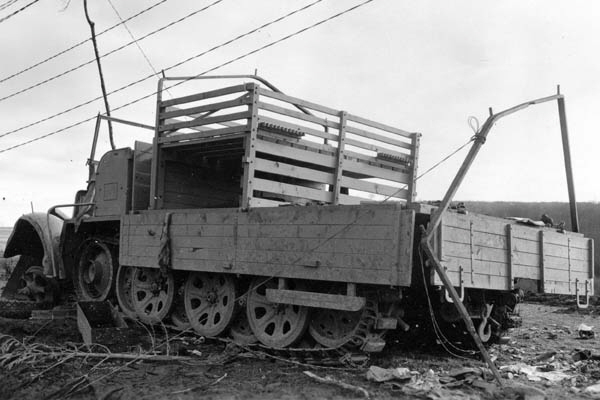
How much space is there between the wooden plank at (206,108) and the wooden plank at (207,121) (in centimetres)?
11

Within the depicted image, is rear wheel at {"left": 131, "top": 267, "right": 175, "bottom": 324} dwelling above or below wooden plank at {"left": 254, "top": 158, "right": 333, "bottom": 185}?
below

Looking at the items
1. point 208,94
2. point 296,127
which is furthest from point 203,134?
point 296,127

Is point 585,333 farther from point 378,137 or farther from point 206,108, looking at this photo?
point 206,108

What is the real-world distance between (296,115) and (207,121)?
1.08 meters

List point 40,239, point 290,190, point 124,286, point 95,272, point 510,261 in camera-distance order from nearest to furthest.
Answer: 1. point 510,261
2. point 290,190
3. point 124,286
4. point 95,272
5. point 40,239

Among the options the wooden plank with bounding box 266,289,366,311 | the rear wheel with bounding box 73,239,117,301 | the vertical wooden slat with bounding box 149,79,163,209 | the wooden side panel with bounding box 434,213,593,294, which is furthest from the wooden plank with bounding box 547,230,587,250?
the rear wheel with bounding box 73,239,117,301

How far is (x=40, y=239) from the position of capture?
11.0 meters

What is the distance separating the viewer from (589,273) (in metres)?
8.59

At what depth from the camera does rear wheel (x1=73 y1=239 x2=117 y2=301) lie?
1002cm

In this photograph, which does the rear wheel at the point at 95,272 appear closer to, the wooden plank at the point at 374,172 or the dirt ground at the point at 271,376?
the dirt ground at the point at 271,376

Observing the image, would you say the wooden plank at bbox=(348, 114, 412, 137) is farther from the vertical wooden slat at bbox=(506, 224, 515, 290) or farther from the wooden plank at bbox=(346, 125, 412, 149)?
the vertical wooden slat at bbox=(506, 224, 515, 290)

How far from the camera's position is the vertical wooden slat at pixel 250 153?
24.2 ft

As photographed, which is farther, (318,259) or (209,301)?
(209,301)

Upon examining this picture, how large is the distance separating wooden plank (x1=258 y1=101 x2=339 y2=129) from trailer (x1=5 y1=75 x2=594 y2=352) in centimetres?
2
